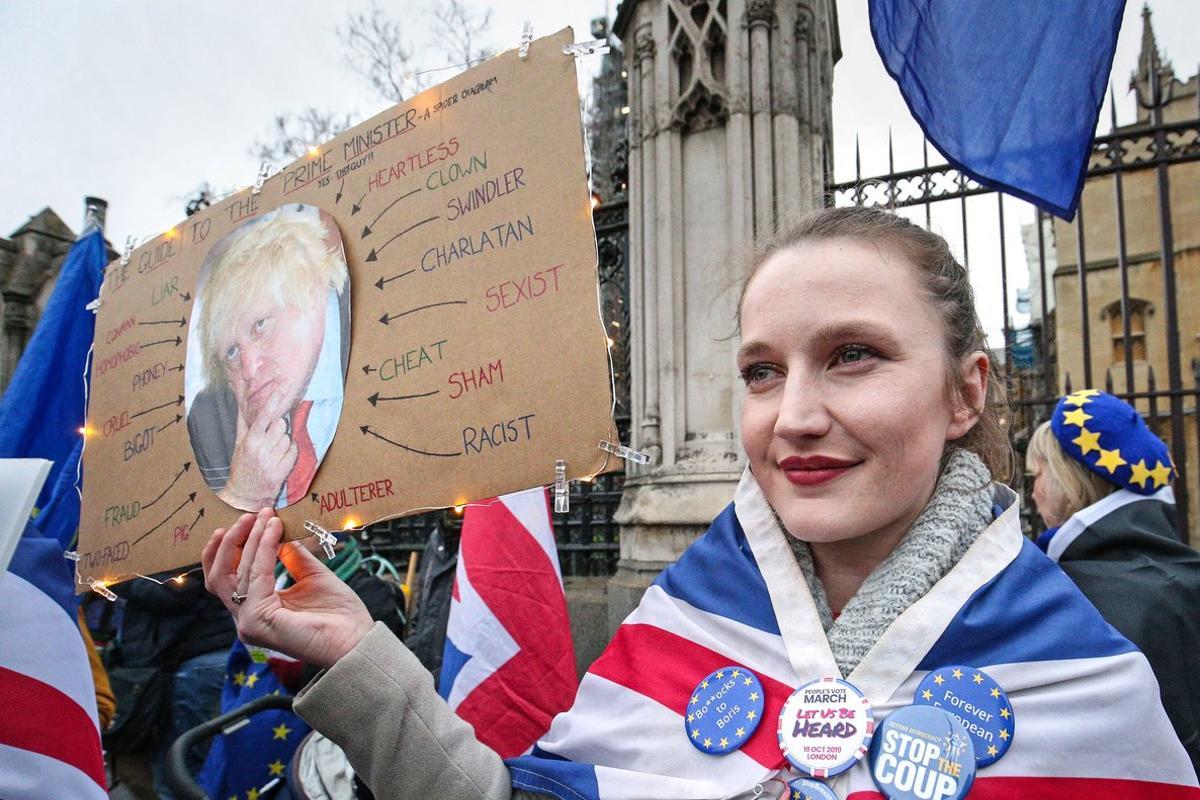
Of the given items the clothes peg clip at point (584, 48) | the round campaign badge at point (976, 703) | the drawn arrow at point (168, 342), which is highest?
the clothes peg clip at point (584, 48)

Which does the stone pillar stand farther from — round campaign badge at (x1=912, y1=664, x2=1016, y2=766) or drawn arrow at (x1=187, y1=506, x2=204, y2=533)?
round campaign badge at (x1=912, y1=664, x2=1016, y2=766)

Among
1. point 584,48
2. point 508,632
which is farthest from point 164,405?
point 508,632

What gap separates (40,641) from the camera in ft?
4.75

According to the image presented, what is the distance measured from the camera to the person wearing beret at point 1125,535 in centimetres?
203

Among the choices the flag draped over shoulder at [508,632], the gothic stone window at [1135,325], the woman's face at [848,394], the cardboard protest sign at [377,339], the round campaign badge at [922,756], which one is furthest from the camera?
the gothic stone window at [1135,325]

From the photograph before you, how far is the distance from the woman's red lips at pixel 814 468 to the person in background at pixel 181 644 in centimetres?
368

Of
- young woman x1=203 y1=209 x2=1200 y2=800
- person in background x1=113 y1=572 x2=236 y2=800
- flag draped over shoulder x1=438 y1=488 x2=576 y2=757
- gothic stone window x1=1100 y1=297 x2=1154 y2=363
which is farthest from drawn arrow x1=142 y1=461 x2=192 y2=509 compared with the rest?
gothic stone window x1=1100 y1=297 x2=1154 y2=363

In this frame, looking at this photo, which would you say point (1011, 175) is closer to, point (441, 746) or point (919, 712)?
point (919, 712)

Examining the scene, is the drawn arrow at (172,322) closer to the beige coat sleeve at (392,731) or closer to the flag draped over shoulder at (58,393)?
the beige coat sleeve at (392,731)

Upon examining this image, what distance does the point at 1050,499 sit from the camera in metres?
2.58

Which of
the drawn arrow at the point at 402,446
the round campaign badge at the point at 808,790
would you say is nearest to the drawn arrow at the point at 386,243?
the drawn arrow at the point at 402,446

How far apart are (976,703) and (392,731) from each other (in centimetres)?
87

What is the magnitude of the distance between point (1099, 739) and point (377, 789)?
105 centimetres

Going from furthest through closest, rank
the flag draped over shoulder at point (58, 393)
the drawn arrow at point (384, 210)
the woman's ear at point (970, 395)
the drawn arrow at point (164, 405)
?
the flag draped over shoulder at point (58, 393) → the drawn arrow at point (164, 405) → the drawn arrow at point (384, 210) → the woman's ear at point (970, 395)
